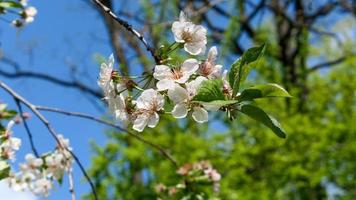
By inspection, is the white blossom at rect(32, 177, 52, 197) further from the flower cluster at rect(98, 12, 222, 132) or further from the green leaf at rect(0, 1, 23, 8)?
the flower cluster at rect(98, 12, 222, 132)

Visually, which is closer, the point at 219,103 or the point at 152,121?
the point at 219,103

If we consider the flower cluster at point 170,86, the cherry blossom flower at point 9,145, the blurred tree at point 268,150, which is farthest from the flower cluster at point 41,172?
the blurred tree at point 268,150

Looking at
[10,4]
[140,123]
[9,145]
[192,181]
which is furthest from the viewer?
[192,181]

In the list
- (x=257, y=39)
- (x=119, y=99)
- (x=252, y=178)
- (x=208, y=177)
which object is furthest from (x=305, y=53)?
(x=119, y=99)

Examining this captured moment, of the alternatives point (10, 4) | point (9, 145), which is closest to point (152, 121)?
point (9, 145)

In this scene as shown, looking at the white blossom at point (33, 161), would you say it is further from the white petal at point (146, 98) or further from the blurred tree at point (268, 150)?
the blurred tree at point (268, 150)

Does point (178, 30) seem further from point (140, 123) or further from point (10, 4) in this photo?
point (10, 4)
